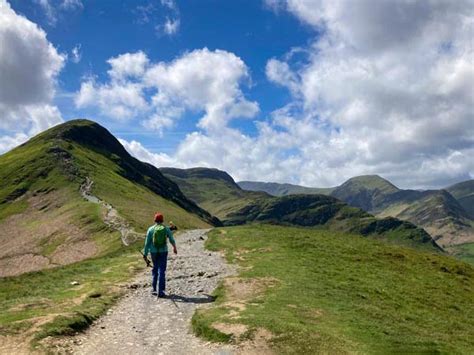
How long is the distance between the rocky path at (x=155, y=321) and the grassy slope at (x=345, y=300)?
1.17 meters

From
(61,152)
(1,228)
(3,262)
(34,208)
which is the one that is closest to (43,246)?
(3,262)

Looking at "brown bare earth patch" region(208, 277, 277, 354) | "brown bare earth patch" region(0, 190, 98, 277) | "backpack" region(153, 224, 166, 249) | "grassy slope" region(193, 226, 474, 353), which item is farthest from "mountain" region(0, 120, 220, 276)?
A: "backpack" region(153, 224, 166, 249)

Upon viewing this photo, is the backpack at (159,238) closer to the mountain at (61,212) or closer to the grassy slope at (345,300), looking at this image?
the grassy slope at (345,300)

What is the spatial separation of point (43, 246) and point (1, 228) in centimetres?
4511

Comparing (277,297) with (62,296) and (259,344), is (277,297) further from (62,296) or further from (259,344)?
(62,296)

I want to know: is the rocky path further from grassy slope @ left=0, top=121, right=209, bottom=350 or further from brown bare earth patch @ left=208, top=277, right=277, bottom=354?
grassy slope @ left=0, top=121, right=209, bottom=350

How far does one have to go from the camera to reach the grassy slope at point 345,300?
20.9m

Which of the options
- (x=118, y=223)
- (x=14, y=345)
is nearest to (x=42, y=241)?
(x=118, y=223)

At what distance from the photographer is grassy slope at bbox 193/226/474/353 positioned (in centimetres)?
2086

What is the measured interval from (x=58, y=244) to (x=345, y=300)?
75.0m

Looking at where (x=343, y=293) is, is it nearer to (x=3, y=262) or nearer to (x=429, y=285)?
(x=429, y=285)

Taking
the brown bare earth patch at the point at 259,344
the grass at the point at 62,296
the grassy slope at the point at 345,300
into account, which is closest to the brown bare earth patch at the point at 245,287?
the grassy slope at the point at 345,300

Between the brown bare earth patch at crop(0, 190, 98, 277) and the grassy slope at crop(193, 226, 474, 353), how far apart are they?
36.8 meters

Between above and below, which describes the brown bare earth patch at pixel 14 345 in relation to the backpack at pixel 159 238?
below
